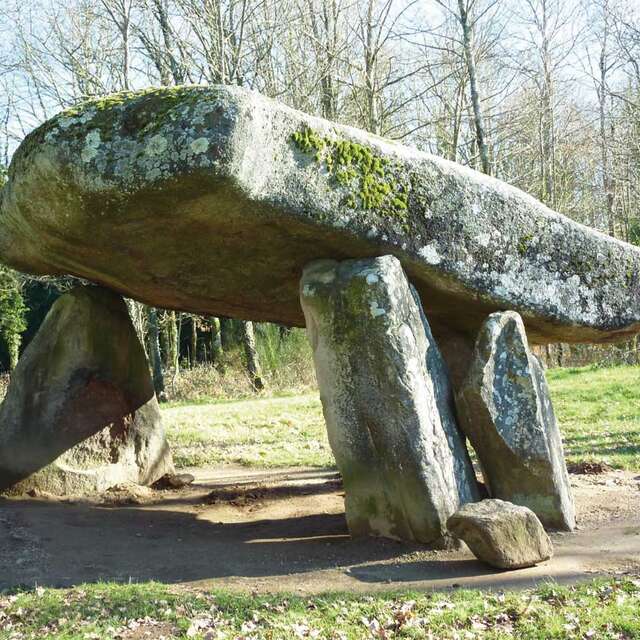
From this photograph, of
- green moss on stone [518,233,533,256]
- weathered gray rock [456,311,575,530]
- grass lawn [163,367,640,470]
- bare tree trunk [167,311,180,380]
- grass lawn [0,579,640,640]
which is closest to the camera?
grass lawn [0,579,640,640]

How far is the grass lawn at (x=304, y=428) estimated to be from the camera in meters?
10.1

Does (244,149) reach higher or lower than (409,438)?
higher

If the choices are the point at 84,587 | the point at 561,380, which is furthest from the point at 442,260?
the point at 561,380

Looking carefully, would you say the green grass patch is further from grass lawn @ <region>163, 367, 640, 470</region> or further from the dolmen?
the dolmen

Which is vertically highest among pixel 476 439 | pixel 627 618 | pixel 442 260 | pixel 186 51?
pixel 186 51

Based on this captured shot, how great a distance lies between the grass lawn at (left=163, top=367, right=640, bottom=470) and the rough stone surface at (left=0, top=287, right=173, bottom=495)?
2445 millimetres

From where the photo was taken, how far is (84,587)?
15.2ft

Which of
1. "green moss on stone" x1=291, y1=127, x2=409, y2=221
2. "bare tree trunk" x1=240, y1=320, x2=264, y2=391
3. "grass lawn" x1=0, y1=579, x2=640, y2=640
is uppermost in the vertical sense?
"green moss on stone" x1=291, y1=127, x2=409, y2=221

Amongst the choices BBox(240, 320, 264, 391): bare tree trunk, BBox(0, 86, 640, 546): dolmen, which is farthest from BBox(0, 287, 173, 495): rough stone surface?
BBox(240, 320, 264, 391): bare tree trunk

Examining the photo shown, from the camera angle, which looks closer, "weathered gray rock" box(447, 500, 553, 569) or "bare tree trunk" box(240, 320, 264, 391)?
"weathered gray rock" box(447, 500, 553, 569)

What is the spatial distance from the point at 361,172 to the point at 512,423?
2.17 m

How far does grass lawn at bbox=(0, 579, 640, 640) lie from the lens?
3.94 meters

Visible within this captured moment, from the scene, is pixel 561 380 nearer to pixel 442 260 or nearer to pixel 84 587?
pixel 442 260

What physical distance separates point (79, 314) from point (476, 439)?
4.01 m
